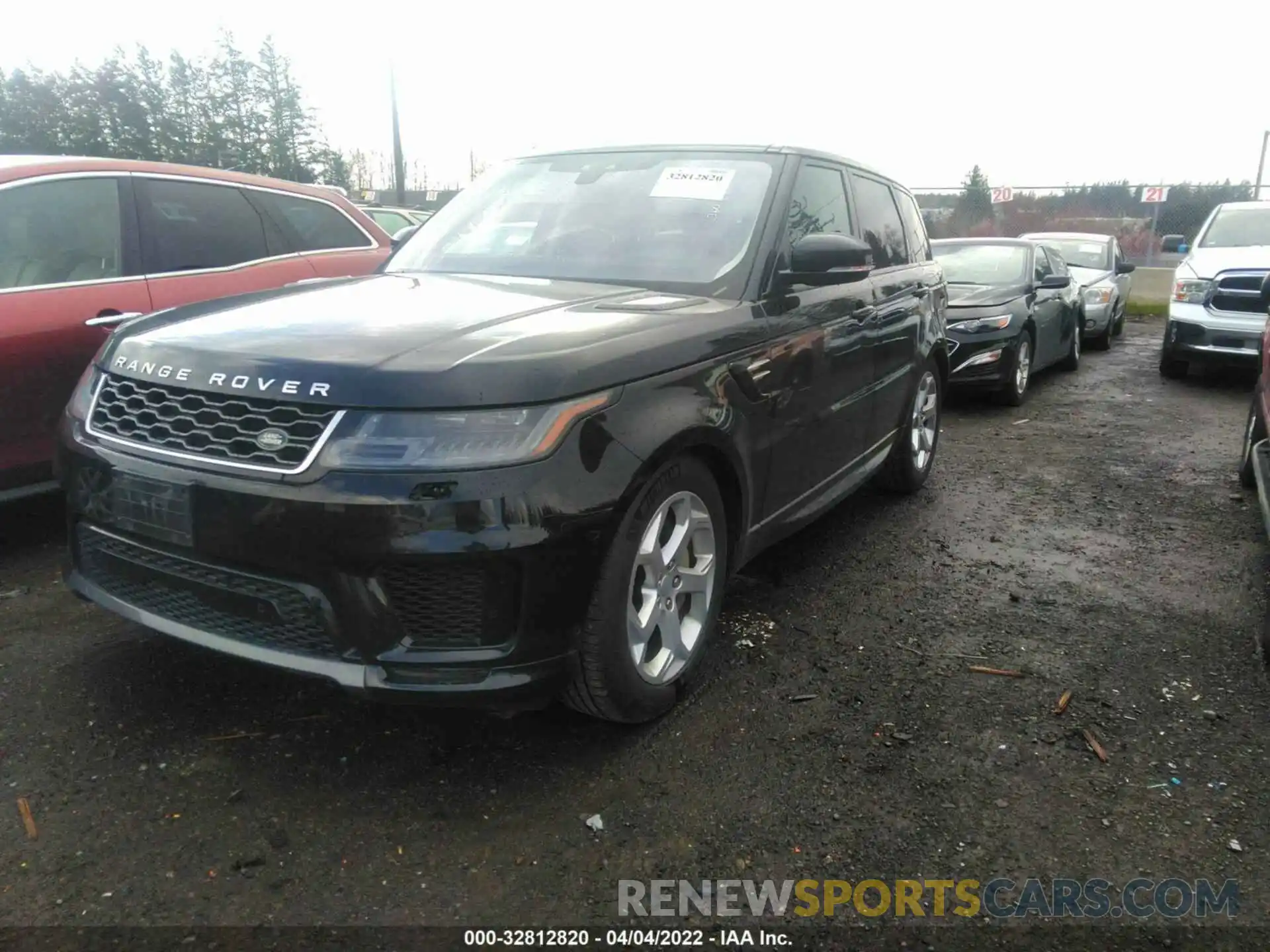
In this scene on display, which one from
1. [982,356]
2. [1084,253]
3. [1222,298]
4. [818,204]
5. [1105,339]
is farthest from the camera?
[1084,253]

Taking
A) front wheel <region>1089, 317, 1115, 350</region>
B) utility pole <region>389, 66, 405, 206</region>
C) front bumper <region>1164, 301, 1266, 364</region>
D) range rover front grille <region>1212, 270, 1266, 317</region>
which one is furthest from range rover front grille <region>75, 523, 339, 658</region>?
utility pole <region>389, 66, 405, 206</region>

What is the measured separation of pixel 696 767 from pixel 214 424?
5.21ft

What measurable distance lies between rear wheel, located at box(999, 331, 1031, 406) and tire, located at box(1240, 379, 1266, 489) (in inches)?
97.6

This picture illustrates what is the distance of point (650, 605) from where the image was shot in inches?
106

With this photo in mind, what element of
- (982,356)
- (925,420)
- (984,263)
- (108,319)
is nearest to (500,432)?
(108,319)

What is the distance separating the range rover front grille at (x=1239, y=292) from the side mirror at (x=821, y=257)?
7038 mm

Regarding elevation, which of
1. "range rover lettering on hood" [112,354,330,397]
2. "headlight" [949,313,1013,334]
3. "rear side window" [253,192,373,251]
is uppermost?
"rear side window" [253,192,373,251]

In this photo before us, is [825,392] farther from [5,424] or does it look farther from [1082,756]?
[5,424]

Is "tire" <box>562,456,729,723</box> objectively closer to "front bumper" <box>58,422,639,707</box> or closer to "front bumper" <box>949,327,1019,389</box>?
"front bumper" <box>58,422,639,707</box>

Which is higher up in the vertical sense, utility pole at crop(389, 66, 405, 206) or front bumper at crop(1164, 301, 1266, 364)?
utility pole at crop(389, 66, 405, 206)

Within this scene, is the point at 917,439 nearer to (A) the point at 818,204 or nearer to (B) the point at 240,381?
(A) the point at 818,204

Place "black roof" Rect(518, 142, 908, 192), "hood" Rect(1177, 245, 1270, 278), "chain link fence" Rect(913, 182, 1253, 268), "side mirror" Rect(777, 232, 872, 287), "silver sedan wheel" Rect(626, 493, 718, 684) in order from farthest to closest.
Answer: "chain link fence" Rect(913, 182, 1253, 268)
"hood" Rect(1177, 245, 1270, 278)
"black roof" Rect(518, 142, 908, 192)
"side mirror" Rect(777, 232, 872, 287)
"silver sedan wheel" Rect(626, 493, 718, 684)

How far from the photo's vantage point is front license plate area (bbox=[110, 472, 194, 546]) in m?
2.31

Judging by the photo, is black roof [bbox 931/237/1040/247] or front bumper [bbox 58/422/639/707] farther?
black roof [bbox 931/237/1040/247]
